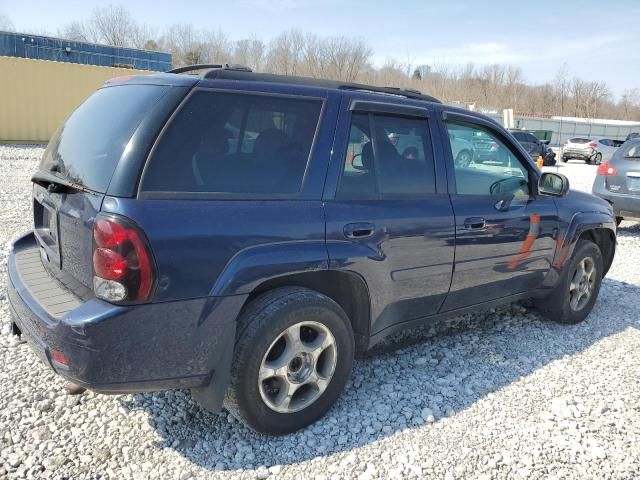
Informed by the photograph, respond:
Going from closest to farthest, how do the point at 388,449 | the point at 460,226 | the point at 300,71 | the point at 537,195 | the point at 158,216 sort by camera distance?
the point at 158,216 → the point at 388,449 → the point at 460,226 → the point at 537,195 → the point at 300,71

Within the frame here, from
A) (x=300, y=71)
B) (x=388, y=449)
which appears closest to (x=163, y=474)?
(x=388, y=449)

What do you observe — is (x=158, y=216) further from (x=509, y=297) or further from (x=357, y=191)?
(x=509, y=297)

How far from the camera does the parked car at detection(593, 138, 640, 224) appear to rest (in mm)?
8398

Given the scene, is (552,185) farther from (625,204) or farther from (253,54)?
(253,54)

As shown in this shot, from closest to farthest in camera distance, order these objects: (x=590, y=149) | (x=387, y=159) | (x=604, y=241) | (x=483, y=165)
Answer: (x=387, y=159) → (x=483, y=165) → (x=604, y=241) → (x=590, y=149)

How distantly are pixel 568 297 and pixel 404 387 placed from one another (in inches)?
79.9

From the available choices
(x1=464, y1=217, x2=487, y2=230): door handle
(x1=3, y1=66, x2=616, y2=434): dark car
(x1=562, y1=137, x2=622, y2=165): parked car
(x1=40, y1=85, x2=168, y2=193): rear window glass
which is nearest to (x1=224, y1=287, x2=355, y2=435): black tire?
(x1=3, y1=66, x2=616, y2=434): dark car

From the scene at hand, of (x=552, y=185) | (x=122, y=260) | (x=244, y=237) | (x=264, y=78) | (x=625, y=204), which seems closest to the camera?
(x=122, y=260)

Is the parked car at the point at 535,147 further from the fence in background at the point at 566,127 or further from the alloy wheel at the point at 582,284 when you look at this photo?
the alloy wheel at the point at 582,284

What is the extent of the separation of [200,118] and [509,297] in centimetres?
281

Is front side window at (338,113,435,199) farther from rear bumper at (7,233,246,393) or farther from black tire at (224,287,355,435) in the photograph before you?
rear bumper at (7,233,246,393)

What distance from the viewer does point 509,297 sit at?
13.4 feet

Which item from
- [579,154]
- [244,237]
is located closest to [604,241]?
[244,237]

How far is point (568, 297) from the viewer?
4.54m
